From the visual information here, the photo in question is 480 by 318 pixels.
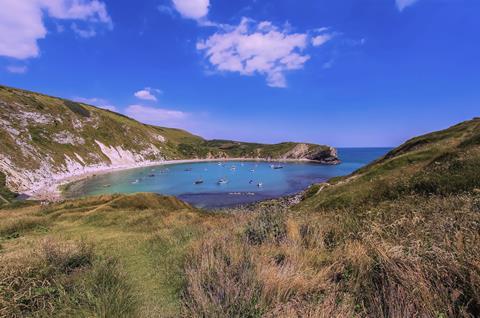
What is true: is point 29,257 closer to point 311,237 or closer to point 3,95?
point 311,237

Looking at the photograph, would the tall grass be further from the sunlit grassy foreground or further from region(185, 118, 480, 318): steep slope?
region(185, 118, 480, 318): steep slope

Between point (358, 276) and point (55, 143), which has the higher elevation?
point (55, 143)

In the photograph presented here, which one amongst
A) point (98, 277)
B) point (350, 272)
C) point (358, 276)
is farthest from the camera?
point (98, 277)

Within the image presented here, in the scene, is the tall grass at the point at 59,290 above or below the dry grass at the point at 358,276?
below

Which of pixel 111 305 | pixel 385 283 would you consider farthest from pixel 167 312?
Result: pixel 385 283

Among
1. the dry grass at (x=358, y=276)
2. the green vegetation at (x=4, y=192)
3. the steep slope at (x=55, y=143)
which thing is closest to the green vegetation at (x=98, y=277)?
the dry grass at (x=358, y=276)

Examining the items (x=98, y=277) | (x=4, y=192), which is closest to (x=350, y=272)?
(x=98, y=277)

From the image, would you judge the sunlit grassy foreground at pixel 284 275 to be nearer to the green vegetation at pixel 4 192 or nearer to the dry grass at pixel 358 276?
the dry grass at pixel 358 276

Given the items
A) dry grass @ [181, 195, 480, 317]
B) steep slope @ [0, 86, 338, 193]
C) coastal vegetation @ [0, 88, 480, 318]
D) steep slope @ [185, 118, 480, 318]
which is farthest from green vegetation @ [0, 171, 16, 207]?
dry grass @ [181, 195, 480, 317]

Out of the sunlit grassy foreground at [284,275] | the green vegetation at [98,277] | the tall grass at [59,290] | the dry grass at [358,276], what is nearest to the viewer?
the dry grass at [358,276]

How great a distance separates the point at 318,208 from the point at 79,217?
2007 cm

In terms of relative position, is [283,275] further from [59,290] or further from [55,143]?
[55,143]

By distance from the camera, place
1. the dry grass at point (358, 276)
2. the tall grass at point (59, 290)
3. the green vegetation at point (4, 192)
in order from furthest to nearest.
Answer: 1. the green vegetation at point (4, 192)
2. the tall grass at point (59, 290)
3. the dry grass at point (358, 276)

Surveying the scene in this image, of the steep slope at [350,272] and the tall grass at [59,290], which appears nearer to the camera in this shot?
the steep slope at [350,272]
